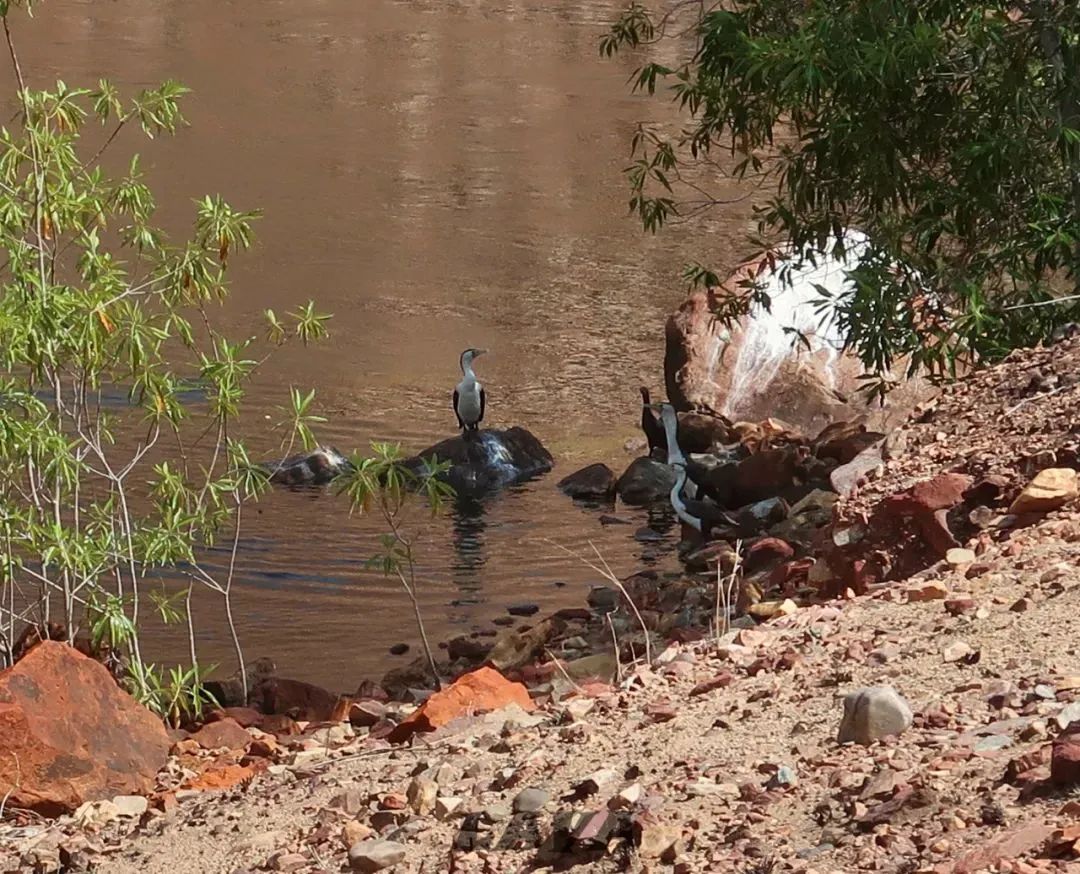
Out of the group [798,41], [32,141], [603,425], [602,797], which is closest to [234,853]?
[602,797]

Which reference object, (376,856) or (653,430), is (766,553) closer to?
(653,430)

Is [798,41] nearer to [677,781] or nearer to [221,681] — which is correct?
[221,681]

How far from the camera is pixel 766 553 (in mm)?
9727

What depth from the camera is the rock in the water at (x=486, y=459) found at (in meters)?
Answer: 12.8

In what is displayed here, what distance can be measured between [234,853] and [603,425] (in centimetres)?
947

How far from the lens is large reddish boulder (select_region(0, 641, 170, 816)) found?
6496mm

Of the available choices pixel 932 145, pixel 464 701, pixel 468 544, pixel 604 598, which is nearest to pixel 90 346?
pixel 464 701

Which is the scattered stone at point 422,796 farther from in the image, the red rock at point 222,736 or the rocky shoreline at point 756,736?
the red rock at point 222,736

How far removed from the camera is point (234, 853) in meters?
5.27

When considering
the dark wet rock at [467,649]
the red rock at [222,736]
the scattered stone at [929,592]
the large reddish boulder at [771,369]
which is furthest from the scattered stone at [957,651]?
the large reddish boulder at [771,369]

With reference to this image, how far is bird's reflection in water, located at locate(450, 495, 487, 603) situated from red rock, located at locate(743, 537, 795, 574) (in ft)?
5.68

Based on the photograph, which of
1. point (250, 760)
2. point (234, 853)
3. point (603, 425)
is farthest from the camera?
point (603, 425)

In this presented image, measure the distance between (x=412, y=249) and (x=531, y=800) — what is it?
51.0 ft

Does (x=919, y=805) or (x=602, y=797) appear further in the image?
(x=602, y=797)
